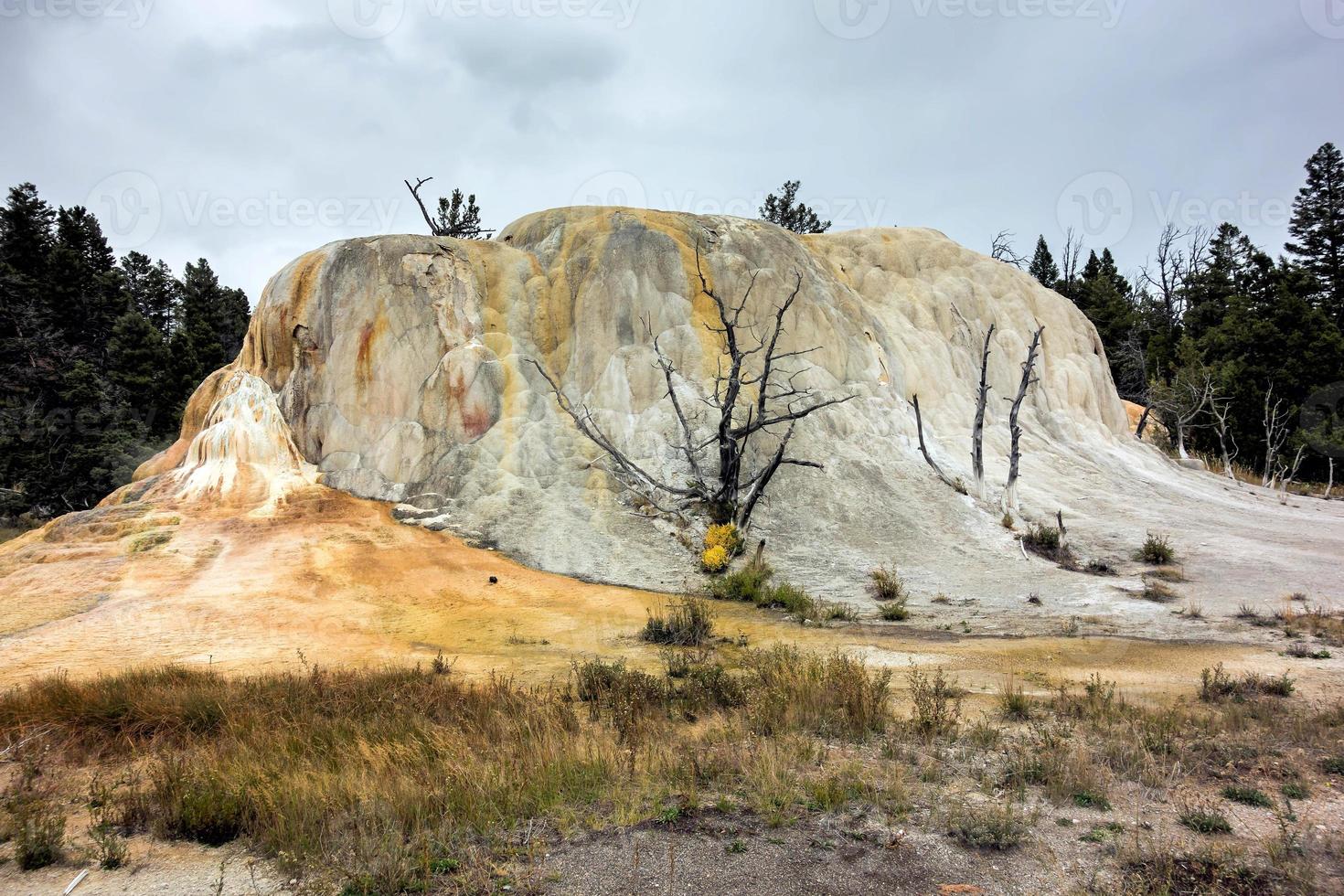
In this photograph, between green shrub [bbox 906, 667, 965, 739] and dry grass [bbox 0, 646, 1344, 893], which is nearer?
dry grass [bbox 0, 646, 1344, 893]

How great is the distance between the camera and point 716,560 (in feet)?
→ 53.8

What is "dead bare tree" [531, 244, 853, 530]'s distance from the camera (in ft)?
57.7

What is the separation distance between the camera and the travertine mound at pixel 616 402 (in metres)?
17.9

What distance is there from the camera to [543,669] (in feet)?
34.3

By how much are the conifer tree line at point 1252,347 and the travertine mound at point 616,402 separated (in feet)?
31.4

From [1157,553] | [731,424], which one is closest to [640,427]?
[731,424]

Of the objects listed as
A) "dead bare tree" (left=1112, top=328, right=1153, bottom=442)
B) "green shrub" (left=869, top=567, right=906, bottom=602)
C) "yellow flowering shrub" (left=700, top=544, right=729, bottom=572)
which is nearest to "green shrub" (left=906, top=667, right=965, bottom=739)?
"green shrub" (left=869, top=567, right=906, bottom=602)

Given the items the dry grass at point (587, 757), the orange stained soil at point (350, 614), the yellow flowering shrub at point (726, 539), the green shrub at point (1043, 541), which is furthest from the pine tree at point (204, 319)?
the green shrub at point (1043, 541)

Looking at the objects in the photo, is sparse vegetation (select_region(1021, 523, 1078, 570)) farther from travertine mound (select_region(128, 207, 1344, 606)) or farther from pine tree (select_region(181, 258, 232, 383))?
pine tree (select_region(181, 258, 232, 383))

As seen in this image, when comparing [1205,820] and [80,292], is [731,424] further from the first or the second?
[80,292]

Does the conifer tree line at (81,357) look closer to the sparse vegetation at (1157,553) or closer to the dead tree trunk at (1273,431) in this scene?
the sparse vegetation at (1157,553)

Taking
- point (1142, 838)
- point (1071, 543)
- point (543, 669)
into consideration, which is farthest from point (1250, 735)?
point (1071, 543)

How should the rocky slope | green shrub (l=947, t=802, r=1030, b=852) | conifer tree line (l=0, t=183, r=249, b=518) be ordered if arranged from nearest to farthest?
green shrub (l=947, t=802, r=1030, b=852) < the rocky slope < conifer tree line (l=0, t=183, r=249, b=518)

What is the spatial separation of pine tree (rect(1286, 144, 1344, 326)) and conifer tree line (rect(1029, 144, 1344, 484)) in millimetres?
46
